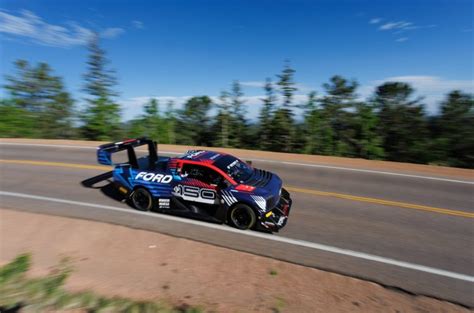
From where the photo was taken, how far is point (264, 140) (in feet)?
80.8

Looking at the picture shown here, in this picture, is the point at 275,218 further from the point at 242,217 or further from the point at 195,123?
the point at 195,123

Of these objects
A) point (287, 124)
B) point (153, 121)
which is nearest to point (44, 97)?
point (153, 121)

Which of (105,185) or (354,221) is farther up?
(105,185)

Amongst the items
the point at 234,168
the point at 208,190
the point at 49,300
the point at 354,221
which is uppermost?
the point at 234,168

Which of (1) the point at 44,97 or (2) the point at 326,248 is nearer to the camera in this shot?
(2) the point at 326,248

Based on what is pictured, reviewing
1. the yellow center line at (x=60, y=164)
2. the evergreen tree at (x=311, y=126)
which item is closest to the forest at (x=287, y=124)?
the evergreen tree at (x=311, y=126)

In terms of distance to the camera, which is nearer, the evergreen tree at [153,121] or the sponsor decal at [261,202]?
the sponsor decal at [261,202]

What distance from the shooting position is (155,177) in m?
8.34

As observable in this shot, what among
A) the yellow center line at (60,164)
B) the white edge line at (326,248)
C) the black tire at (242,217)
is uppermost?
the yellow center line at (60,164)

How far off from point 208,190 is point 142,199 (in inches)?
88.9

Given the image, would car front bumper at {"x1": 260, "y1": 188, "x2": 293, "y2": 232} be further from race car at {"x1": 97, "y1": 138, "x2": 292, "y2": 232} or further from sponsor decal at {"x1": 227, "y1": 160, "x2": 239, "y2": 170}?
sponsor decal at {"x1": 227, "y1": 160, "x2": 239, "y2": 170}

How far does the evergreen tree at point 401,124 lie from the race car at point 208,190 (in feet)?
44.9

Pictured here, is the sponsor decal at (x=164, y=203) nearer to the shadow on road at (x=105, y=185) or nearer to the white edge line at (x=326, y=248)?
the white edge line at (x=326, y=248)

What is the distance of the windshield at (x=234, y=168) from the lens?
7.88m
